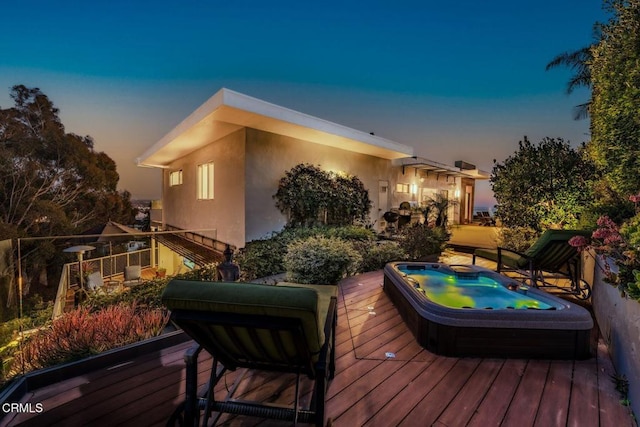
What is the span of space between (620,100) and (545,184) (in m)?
3.08

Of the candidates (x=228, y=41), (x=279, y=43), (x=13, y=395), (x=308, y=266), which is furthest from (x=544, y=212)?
(x=228, y=41)

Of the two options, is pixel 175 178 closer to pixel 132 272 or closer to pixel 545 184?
pixel 132 272

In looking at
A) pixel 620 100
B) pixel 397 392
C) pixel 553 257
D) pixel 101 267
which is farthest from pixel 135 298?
pixel 620 100

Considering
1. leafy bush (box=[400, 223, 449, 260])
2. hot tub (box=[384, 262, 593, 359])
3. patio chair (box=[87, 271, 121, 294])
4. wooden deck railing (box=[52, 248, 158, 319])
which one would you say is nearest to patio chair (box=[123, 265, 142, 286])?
wooden deck railing (box=[52, 248, 158, 319])

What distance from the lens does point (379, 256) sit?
20.3 feet

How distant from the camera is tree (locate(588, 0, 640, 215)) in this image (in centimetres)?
327

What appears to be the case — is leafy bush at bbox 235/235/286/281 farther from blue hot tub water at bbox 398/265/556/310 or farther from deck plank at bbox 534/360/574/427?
deck plank at bbox 534/360/574/427

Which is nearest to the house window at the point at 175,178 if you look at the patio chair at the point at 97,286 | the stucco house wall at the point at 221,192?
the stucco house wall at the point at 221,192

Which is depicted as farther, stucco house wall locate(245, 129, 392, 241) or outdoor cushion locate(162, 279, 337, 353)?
stucco house wall locate(245, 129, 392, 241)

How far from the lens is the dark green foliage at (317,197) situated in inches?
293

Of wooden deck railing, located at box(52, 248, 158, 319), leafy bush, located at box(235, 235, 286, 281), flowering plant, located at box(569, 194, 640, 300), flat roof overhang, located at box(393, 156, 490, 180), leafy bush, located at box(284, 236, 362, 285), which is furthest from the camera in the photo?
flat roof overhang, located at box(393, 156, 490, 180)

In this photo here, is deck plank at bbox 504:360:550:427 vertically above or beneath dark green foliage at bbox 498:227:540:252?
beneath

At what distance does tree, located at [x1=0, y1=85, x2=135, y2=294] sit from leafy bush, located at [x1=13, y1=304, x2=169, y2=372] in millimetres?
12741

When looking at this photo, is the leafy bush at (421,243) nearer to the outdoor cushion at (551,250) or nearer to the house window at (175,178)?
the outdoor cushion at (551,250)
